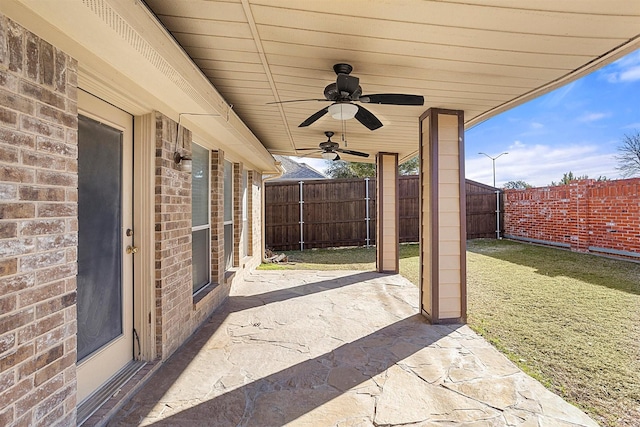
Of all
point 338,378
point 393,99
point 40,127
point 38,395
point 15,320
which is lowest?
point 338,378

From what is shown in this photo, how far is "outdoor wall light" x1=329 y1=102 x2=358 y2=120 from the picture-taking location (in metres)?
2.71

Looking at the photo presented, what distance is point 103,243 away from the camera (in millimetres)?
A: 2215

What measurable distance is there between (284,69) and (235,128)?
3.49ft

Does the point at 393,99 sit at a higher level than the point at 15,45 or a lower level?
higher

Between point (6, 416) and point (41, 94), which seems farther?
point (41, 94)

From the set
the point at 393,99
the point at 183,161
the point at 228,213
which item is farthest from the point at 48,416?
the point at 228,213

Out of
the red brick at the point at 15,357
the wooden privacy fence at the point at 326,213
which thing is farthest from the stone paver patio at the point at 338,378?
the wooden privacy fence at the point at 326,213

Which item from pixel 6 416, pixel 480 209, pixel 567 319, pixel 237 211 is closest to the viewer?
pixel 6 416

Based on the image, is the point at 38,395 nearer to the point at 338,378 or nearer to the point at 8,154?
the point at 8,154

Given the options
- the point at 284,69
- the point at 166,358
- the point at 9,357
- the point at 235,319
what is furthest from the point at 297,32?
the point at 235,319

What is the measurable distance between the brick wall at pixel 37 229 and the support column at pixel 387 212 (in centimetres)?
538

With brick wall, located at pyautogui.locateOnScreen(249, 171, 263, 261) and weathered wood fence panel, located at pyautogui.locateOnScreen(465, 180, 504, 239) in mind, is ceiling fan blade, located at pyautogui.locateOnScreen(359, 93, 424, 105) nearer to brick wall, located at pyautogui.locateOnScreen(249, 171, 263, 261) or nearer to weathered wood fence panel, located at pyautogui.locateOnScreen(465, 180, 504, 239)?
brick wall, located at pyautogui.locateOnScreen(249, 171, 263, 261)

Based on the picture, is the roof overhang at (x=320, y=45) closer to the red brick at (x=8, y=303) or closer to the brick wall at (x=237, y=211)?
the red brick at (x=8, y=303)

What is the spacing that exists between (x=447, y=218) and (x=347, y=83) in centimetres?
206
